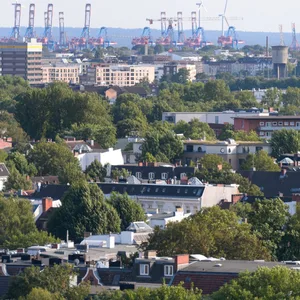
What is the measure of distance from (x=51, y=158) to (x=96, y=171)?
4.36 metres

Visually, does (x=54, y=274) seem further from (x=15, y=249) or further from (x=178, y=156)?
(x=178, y=156)

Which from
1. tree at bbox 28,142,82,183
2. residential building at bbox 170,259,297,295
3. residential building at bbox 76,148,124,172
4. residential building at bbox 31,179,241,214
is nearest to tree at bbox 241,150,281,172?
residential building at bbox 76,148,124,172

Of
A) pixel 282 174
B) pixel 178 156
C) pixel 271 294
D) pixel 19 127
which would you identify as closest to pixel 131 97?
pixel 19 127

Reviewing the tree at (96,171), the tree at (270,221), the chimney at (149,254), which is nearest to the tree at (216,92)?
the tree at (96,171)

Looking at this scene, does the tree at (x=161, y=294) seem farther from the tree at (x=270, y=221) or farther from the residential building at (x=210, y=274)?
the tree at (x=270, y=221)

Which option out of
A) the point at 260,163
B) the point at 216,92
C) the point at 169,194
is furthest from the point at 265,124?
the point at 216,92

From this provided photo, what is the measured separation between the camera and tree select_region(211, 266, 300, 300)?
30578 millimetres

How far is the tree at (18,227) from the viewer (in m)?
46.5

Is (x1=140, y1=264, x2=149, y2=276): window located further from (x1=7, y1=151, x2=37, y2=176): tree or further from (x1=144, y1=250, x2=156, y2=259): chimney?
(x1=7, y1=151, x2=37, y2=176): tree

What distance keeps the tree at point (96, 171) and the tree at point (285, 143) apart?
11827mm

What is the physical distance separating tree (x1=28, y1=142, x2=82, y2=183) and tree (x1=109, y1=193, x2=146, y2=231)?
56.3 feet

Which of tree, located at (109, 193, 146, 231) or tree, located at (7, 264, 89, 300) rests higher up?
tree, located at (7, 264, 89, 300)

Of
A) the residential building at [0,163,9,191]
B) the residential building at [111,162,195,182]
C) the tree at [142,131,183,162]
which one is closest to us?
the residential building at [0,163,9,191]

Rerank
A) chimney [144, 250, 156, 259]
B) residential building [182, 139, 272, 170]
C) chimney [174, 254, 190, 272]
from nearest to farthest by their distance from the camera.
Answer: chimney [174, 254, 190, 272], chimney [144, 250, 156, 259], residential building [182, 139, 272, 170]
